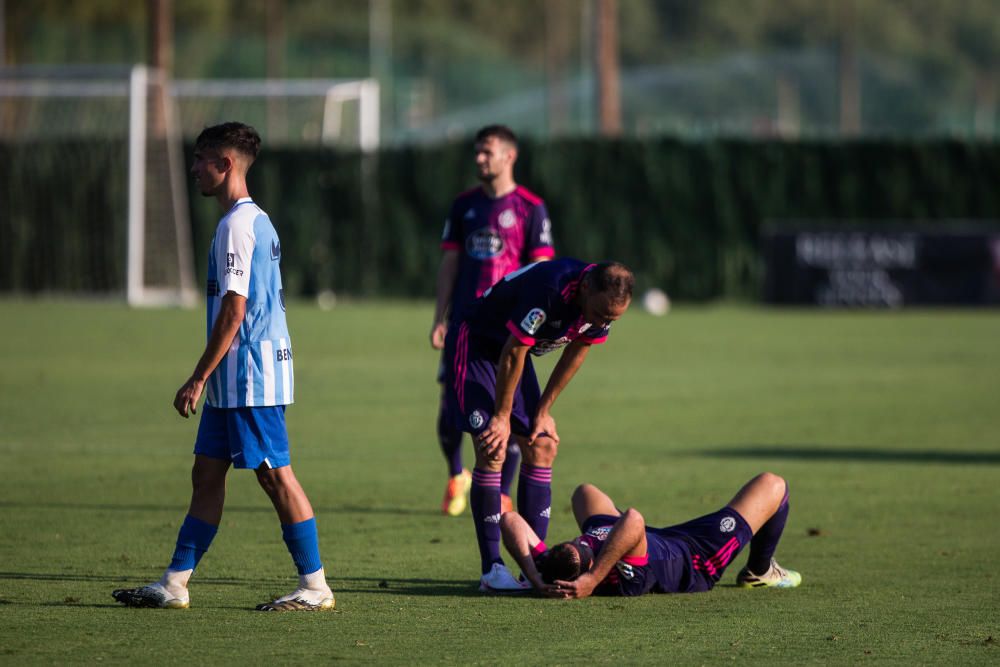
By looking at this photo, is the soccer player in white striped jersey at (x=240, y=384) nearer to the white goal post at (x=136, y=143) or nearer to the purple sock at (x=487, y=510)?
the purple sock at (x=487, y=510)

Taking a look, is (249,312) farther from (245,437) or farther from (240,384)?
(245,437)

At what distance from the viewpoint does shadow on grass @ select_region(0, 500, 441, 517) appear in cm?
1012

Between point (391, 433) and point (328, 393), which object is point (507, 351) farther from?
→ point (328, 393)

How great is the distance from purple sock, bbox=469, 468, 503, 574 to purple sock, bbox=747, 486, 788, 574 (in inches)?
47.8

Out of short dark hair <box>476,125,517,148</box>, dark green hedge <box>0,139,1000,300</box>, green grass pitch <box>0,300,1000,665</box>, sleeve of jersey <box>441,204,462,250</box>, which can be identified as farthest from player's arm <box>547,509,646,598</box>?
dark green hedge <box>0,139,1000,300</box>

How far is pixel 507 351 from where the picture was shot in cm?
746

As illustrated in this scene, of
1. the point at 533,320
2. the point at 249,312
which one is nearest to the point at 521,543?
the point at 533,320

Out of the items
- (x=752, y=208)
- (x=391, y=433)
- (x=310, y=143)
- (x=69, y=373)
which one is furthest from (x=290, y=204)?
(x=391, y=433)

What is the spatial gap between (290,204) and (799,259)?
396 inches

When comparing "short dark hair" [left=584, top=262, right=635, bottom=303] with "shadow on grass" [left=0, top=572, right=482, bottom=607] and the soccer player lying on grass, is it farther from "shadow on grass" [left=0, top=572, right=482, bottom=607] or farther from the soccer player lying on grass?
"shadow on grass" [left=0, top=572, right=482, bottom=607]

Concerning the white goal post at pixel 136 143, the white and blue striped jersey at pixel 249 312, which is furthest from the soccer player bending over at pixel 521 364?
the white goal post at pixel 136 143

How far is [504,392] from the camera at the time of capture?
24.8 ft

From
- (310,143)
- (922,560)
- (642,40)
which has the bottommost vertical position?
(922,560)

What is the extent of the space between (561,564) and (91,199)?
26812 mm
